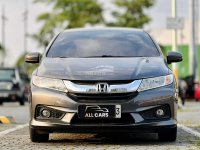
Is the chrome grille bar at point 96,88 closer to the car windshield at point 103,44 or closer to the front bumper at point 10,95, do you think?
the car windshield at point 103,44

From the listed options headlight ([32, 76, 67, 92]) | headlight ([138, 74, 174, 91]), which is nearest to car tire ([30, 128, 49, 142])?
headlight ([32, 76, 67, 92])

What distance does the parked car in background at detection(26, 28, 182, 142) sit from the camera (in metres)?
8.25

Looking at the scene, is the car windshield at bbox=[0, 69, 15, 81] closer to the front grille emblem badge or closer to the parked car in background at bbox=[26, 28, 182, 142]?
the parked car in background at bbox=[26, 28, 182, 142]

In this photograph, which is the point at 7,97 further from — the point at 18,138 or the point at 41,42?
the point at 41,42

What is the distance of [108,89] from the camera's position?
8.26 m

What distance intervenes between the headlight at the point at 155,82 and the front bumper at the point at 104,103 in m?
0.05

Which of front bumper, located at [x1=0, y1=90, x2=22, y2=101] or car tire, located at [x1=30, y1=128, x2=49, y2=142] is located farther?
front bumper, located at [x1=0, y1=90, x2=22, y2=101]

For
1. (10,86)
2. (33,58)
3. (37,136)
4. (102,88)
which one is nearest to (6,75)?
(10,86)

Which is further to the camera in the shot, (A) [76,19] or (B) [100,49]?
(A) [76,19]

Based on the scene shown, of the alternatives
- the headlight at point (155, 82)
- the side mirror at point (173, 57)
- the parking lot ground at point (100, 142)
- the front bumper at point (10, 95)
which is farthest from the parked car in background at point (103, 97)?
the front bumper at point (10, 95)

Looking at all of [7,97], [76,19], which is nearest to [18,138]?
[7,97]

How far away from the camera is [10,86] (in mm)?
26078

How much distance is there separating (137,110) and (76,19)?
1651 inches

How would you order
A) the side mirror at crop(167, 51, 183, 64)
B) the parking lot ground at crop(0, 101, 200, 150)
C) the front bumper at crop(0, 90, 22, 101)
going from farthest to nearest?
the front bumper at crop(0, 90, 22, 101), the side mirror at crop(167, 51, 183, 64), the parking lot ground at crop(0, 101, 200, 150)
